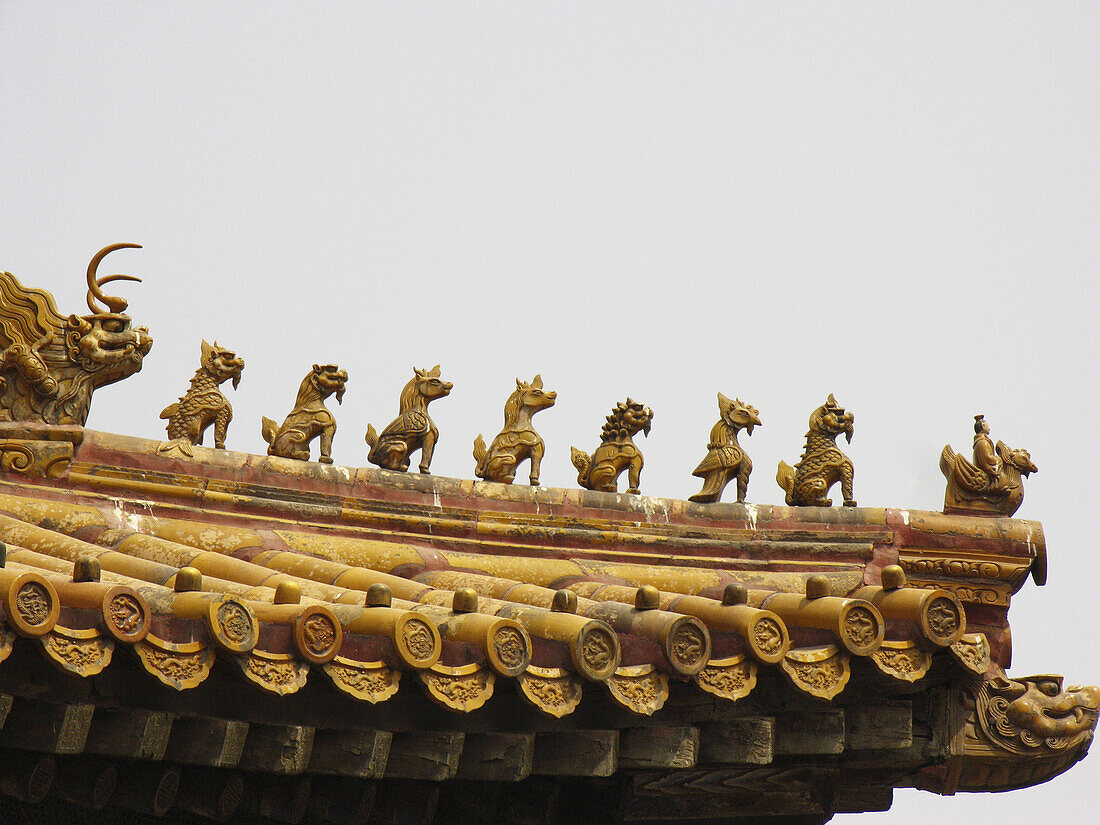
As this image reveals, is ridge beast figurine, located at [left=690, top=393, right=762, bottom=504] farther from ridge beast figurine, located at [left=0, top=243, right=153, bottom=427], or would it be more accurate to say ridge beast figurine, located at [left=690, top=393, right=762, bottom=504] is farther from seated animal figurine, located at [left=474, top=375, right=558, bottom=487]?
ridge beast figurine, located at [left=0, top=243, right=153, bottom=427]

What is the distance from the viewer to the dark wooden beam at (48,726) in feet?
15.9

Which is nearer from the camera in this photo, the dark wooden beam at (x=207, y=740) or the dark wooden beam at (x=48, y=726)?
the dark wooden beam at (x=48, y=726)

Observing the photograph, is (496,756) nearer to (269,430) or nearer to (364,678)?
(364,678)

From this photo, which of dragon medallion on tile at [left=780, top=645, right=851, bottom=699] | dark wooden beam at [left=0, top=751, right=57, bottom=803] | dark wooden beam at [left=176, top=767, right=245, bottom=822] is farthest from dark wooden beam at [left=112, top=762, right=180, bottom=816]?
dragon medallion on tile at [left=780, top=645, right=851, bottom=699]

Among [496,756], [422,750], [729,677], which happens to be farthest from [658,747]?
[422,750]

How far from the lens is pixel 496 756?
551 centimetres

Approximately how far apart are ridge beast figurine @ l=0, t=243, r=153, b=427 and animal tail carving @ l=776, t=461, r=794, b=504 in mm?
3472

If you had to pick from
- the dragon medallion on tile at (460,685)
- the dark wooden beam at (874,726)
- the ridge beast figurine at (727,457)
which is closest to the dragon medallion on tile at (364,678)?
the dragon medallion on tile at (460,685)

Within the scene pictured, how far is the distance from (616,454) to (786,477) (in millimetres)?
999

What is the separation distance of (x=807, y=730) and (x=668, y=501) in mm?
2337

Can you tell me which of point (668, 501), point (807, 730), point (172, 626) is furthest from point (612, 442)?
point (172, 626)

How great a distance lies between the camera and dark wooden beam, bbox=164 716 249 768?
16.7 ft

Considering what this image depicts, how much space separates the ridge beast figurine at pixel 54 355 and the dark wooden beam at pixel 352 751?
292cm

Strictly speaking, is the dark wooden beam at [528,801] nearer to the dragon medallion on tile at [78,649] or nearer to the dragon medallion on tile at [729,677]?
the dragon medallion on tile at [729,677]
